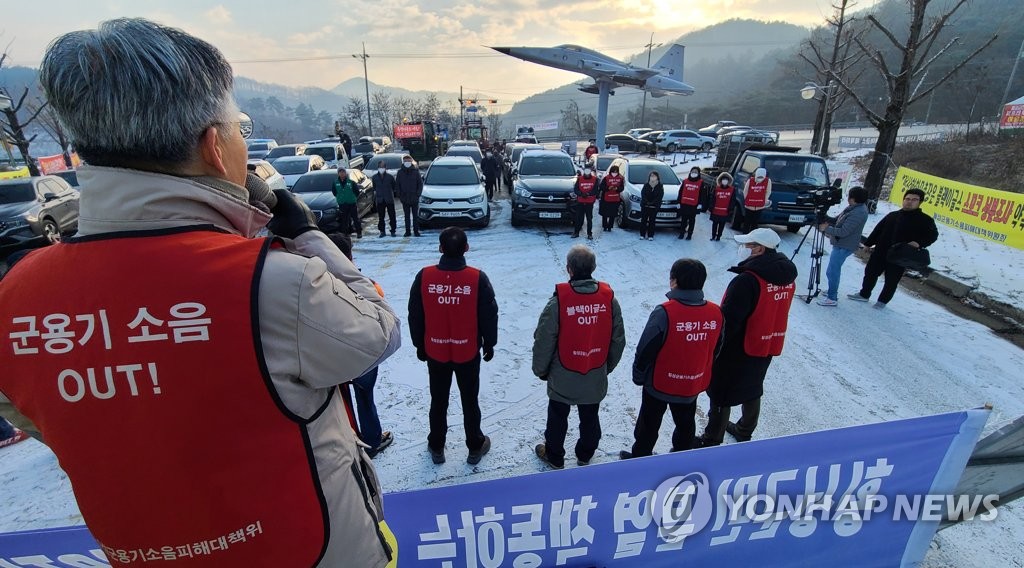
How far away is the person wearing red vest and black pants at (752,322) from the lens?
11.7 feet

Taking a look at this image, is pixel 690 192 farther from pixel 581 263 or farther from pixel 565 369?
pixel 565 369

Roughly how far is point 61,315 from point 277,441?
0.49 meters

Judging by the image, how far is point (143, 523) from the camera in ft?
3.29

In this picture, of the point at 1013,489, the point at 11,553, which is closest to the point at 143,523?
the point at 11,553

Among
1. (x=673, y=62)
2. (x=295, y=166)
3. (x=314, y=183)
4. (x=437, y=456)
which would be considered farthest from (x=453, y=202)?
(x=673, y=62)

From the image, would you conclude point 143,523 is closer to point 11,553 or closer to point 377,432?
point 11,553

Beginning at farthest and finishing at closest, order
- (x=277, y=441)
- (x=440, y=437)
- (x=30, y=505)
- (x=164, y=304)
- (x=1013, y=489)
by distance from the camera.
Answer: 1. (x=440, y=437)
2. (x=30, y=505)
3. (x=1013, y=489)
4. (x=277, y=441)
5. (x=164, y=304)

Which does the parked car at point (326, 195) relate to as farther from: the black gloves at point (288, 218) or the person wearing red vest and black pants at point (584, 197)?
the black gloves at point (288, 218)

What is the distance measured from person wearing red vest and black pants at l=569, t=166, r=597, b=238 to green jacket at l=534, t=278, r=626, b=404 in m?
7.13

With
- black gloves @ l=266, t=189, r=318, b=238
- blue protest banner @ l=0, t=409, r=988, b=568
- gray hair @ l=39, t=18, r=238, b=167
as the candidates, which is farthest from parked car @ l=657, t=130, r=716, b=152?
gray hair @ l=39, t=18, r=238, b=167

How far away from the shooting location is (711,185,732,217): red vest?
993 centimetres

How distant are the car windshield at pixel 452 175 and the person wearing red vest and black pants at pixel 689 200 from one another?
198 inches

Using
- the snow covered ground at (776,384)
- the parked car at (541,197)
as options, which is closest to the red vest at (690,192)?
the snow covered ground at (776,384)

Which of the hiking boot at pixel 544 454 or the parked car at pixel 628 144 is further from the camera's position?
the parked car at pixel 628 144
